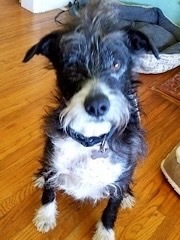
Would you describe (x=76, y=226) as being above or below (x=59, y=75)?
below

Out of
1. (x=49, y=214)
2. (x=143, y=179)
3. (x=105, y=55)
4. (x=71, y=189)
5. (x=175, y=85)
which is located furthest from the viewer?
(x=175, y=85)

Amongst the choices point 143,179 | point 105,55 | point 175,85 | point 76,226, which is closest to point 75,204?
point 76,226

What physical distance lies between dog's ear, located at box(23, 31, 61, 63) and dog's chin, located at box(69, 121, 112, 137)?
24 cm

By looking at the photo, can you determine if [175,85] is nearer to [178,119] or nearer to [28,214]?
[178,119]

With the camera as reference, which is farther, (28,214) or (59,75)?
(28,214)

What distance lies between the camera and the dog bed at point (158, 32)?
7.70 feet

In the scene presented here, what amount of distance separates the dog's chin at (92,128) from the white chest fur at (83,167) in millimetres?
112

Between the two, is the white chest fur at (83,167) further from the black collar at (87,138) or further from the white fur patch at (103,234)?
the white fur patch at (103,234)

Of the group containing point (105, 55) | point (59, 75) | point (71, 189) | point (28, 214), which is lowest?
point (28, 214)

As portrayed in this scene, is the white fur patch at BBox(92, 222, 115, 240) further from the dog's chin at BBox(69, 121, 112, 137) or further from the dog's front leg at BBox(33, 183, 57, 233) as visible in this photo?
the dog's chin at BBox(69, 121, 112, 137)

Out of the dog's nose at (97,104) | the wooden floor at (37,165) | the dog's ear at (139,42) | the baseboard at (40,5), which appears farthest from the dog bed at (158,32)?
the dog's nose at (97,104)

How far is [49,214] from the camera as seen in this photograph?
1.41 metres

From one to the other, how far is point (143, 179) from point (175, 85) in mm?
920

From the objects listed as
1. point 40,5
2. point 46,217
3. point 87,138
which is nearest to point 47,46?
point 87,138
